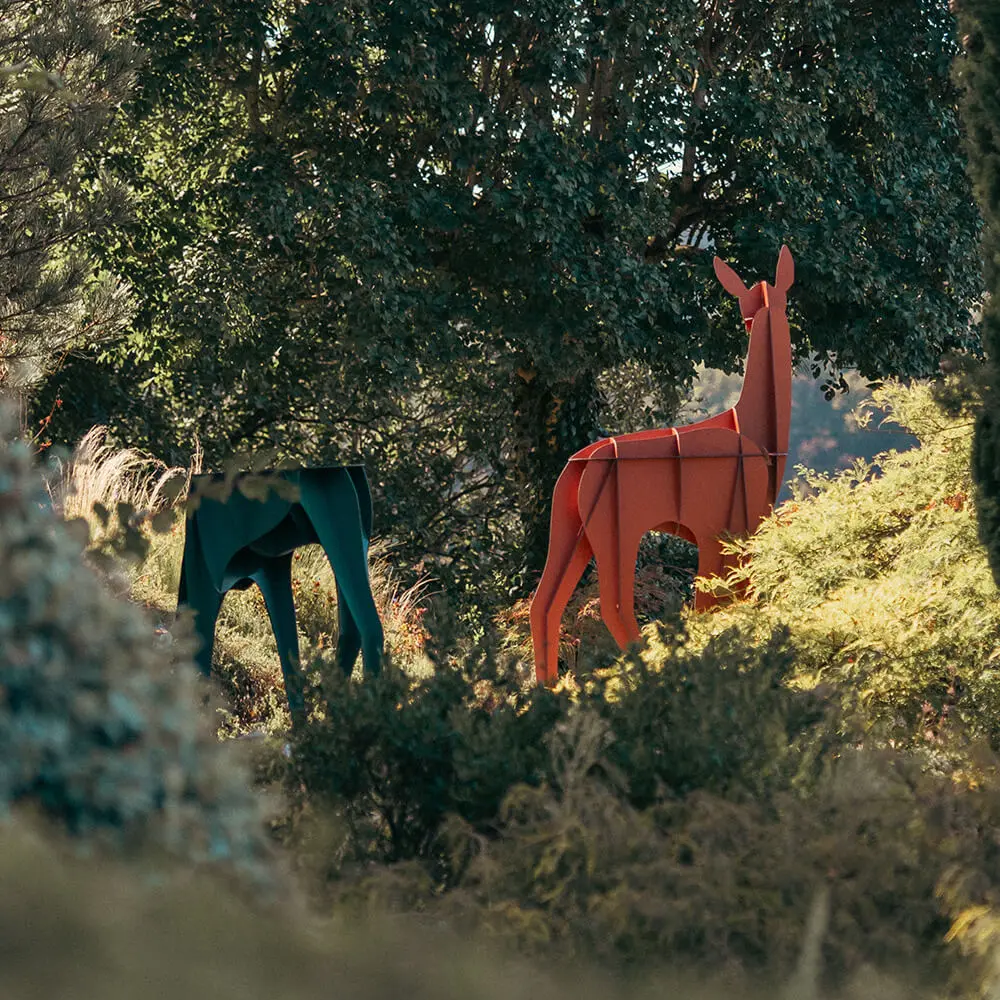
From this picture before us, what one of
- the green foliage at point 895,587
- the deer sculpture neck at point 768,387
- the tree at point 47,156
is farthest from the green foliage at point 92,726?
the tree at point 47,156

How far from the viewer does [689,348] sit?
1158cm

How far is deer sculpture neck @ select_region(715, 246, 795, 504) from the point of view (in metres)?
6.91

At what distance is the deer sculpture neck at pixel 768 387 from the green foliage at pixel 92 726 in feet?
17.6

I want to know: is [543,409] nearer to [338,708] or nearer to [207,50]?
[207,50]

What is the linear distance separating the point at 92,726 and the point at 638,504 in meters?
4.95

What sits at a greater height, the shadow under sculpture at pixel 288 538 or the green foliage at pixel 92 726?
the shadow under sculpture at pixel 288 538

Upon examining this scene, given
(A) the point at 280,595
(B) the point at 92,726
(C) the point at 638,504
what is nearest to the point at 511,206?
(C) the point at 638,504

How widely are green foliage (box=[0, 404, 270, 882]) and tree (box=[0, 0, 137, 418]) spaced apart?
7.13m

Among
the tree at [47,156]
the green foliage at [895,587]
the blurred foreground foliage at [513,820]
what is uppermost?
the tree at [47,156]

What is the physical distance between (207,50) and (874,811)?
31.7 ft

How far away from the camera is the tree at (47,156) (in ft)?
27.2

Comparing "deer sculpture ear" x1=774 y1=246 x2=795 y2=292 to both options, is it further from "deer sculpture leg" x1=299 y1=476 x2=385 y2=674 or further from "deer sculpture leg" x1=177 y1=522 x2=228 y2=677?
"deer sculpture leg" x1=177 y1=522 x2=228 y2=677

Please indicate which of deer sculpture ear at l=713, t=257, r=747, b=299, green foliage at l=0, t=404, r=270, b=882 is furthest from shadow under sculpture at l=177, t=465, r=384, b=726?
deer sculpture ear at l=713, t=257, r=747, b=299

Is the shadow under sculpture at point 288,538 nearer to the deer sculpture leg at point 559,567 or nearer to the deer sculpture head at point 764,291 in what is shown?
the deer sculpture leg at point 559,567
